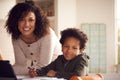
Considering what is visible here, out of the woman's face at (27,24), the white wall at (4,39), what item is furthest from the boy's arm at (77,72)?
the white wall at (4,39)

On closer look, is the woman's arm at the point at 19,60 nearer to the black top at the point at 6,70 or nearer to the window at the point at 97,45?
the black top at the point at 6,70

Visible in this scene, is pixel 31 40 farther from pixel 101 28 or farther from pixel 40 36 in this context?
pixel 101 28

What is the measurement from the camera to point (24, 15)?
1604 millimetres

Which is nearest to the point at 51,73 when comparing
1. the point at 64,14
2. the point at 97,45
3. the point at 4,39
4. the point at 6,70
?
the point at 6,70

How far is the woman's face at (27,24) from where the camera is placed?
1.59 meters

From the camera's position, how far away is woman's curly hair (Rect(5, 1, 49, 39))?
1.66m

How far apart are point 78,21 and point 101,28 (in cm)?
39

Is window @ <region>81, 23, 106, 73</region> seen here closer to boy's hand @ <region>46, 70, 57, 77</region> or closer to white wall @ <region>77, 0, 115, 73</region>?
white wall @ <region>77, 0, 115, 73</region>

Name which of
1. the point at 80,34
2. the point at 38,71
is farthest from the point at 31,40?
the point at 80,34

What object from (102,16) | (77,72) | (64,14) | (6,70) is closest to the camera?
(6,70)

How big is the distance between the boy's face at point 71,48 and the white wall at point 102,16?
120 inches

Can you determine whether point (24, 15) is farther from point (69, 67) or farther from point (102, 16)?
point (102, 16)

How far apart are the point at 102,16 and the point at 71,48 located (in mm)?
3093

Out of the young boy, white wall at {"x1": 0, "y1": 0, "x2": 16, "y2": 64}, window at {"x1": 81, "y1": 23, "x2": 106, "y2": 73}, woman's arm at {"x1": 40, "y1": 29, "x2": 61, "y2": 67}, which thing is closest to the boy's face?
the young boy
